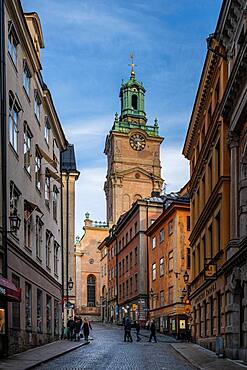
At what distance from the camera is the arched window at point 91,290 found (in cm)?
10581

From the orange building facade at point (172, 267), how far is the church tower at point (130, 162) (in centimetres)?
4039

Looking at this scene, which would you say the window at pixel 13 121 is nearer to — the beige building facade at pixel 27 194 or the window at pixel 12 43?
the beige building facade at pixel 27 194

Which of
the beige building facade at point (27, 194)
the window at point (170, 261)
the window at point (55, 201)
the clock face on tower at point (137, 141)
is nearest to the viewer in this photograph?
the beige building facade at point (27, 194)

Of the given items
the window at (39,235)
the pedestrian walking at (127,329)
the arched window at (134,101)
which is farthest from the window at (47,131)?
the arched window at (134,101)

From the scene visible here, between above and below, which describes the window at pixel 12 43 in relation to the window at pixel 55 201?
above

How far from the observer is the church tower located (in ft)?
337

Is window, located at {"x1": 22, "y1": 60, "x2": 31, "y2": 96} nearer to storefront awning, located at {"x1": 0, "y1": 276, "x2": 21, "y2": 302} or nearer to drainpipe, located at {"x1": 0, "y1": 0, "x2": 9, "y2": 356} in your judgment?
drainpipe, located at {"x1": 0, "y1": 0, "x2": 9, "y2": 356}

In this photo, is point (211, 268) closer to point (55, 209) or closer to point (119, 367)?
point (119, 367)

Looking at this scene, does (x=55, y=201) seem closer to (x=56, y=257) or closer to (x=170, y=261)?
(x=56, y=257)

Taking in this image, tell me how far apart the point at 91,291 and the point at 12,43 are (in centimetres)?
8508

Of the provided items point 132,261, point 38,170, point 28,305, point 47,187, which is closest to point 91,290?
point 132,261

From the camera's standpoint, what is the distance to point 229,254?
24.3 meters

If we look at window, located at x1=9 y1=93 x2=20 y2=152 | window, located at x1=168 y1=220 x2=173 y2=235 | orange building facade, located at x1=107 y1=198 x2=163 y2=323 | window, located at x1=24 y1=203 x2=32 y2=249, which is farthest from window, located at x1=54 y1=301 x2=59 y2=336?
orange building facade, located at x1=107 y1=198 x2=163 y2=323

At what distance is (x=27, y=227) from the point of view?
96.3 ft
